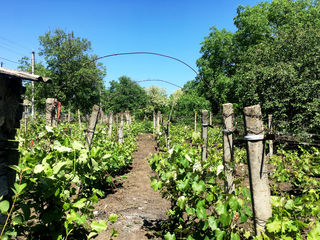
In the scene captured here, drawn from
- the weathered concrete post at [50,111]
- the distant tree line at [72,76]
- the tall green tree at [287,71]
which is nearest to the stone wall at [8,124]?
the weathered concrete post at [50,111]

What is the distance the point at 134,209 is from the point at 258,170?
2.86 meters

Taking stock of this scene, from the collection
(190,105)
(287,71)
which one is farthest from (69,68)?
(287,71)

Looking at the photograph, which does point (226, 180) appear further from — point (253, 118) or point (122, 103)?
point (122, 103)

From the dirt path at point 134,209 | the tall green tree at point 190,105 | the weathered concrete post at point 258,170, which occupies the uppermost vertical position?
the tall green tree at point 190,105

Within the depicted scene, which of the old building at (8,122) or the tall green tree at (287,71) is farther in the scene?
the tall green tree at (287,71)

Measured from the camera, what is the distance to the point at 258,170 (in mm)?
1790

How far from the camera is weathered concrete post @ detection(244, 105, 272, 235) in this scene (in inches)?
69.6

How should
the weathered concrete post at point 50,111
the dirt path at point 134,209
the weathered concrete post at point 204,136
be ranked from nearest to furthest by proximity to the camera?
the dirt path at point 134,209 < the weathered concrete post at point 204,136 < the weathered concrete post at point 50,111

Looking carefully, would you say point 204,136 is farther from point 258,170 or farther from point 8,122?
point 8,122

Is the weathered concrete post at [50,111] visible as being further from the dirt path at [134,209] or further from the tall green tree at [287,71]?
the tall green tree at [287,71]

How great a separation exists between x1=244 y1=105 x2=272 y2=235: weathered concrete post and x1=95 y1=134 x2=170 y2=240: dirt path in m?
1.64

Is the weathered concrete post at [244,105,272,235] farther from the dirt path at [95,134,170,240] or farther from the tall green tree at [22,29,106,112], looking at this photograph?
the tall green tree at [22,29,106,112]

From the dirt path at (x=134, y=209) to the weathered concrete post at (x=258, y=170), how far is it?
164 centimetres

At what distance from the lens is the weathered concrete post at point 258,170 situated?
1767 millimetres
